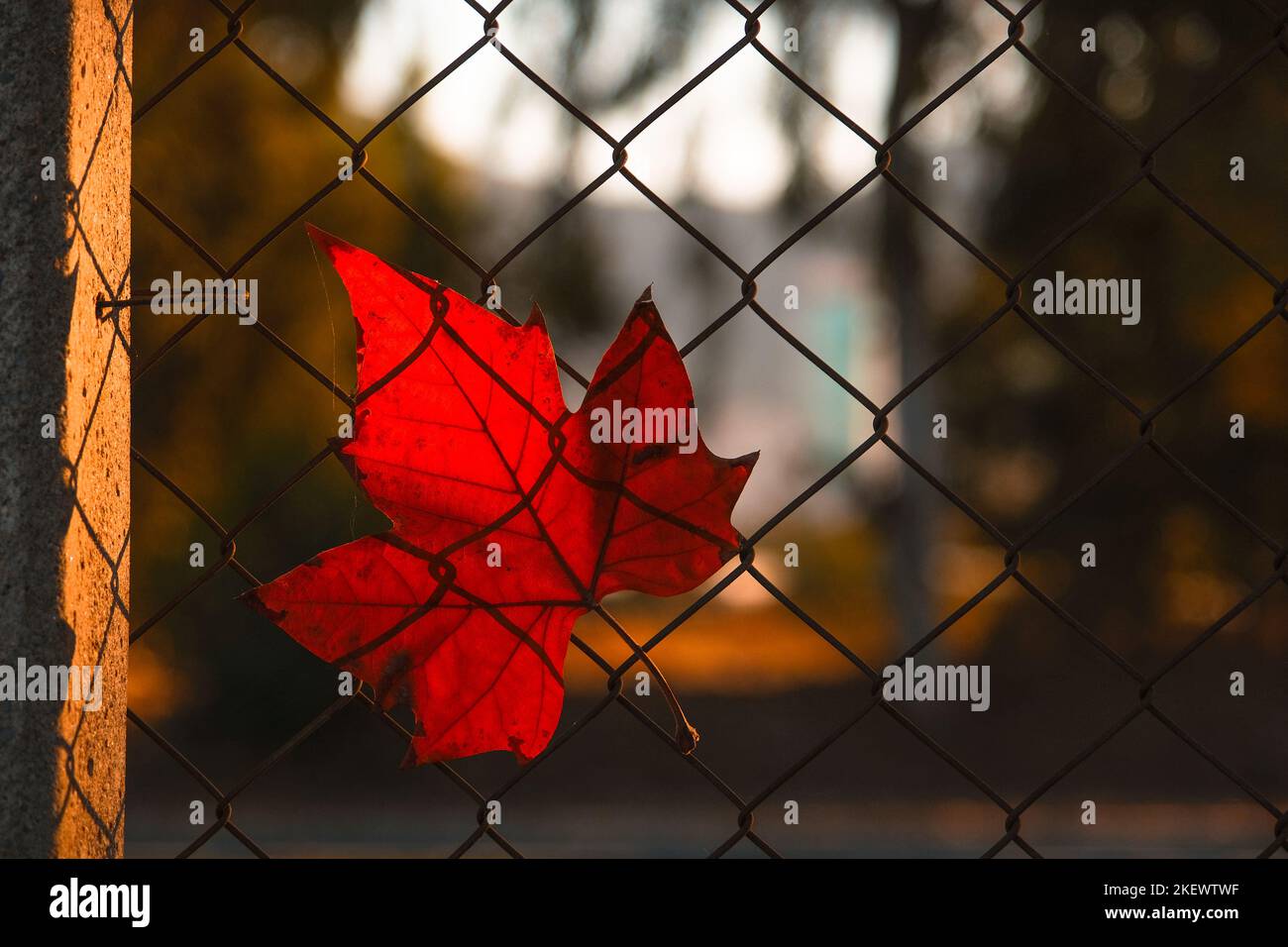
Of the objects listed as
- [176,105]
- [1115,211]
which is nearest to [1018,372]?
[1115,211]

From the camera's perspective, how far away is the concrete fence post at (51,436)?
50 cm

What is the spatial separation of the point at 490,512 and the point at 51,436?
0.79 ft

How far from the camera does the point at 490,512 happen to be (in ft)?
2.00

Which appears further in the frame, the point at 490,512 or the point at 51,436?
the point at 490,512

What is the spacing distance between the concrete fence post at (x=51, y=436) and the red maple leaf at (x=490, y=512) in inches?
4.5

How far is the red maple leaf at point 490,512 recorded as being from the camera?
0.57 meters

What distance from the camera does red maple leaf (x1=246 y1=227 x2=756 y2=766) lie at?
1.89 feet

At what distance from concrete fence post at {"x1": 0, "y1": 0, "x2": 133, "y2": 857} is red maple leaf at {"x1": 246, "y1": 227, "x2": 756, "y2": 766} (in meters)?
0.12

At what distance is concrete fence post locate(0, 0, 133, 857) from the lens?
1.64 feet

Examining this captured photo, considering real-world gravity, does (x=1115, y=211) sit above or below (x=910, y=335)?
above

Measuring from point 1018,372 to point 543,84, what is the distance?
20.8ft

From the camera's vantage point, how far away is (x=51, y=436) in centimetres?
51

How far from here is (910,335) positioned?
661 cm
